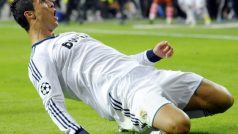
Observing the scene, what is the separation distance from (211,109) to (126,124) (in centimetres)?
106

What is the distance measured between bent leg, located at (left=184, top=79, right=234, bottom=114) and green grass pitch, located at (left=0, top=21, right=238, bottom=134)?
15.1 inches

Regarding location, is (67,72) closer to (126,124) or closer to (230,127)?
(126,124)

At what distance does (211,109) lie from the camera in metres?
8.18

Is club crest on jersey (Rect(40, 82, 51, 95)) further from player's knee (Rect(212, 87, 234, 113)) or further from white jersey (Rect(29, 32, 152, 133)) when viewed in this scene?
player's knee (Rect(212, 87, 234, 113))

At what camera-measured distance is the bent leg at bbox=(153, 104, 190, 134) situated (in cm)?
686

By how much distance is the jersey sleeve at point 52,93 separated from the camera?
697cm

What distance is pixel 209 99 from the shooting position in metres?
8.05

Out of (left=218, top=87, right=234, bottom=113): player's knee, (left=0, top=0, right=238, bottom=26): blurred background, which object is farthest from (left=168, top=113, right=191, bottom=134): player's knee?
(left=0, top=0, right=238, bottom=26): blurred background

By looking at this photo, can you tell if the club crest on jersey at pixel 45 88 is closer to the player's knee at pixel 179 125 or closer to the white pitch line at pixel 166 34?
the player's knee at pixel 179 125

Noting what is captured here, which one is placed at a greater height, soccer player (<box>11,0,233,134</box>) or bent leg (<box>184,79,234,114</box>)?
soccer player (<box>11,0,233,134</box>)

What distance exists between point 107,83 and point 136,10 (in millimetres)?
31771

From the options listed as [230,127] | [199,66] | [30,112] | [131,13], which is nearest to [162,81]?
[230,127]

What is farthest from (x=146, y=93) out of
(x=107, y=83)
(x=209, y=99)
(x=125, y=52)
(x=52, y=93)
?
(x=125, y=52)

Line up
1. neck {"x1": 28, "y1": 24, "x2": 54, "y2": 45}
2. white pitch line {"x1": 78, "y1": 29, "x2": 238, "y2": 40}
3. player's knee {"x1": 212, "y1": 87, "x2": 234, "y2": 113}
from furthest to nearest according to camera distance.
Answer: white pitch line {"x1": 78, "y1": 29, "x2": 238, "y2": 40}, player's knee {"x1": 212, "y1": 87, "x2": 234, "y2": 113}, neck {"x1": 28, "y1": 24, "x2": 54, "y2": 45}
